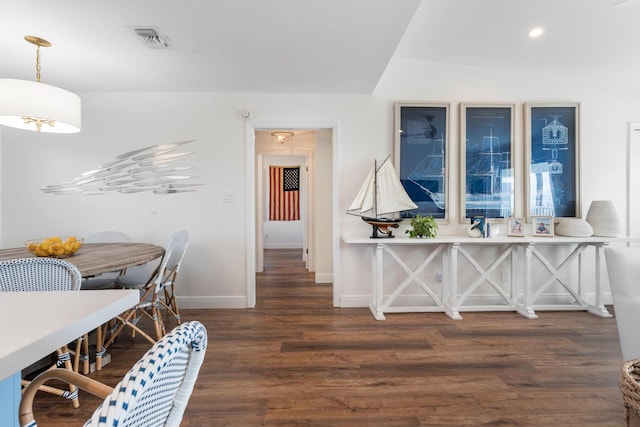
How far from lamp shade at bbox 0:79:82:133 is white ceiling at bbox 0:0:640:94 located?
0.43 meters

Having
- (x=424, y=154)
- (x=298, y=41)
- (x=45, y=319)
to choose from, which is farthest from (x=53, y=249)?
(x=424, y=154)

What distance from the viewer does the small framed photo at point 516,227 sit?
10.4ft

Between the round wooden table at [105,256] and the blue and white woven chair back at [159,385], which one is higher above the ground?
the blue and white woven chair back at [159,385]

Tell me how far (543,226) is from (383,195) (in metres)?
1.65

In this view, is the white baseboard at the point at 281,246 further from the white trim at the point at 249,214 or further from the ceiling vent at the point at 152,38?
the ceiling vent at the point at 152,38

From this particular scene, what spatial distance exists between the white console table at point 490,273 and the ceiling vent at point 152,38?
2.13 meters

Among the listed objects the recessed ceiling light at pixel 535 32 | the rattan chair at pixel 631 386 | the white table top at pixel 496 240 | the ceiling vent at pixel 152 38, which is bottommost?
the rattan chair at pixel 631 386

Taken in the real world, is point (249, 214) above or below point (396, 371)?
above

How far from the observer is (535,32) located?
2.58 m

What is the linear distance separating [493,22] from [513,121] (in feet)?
3.83

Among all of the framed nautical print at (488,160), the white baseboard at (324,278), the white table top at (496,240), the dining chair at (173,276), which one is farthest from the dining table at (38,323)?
the white baseboard at (324,278)

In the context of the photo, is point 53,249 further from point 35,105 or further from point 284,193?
point 284,193

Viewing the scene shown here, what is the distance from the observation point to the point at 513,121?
Answer: 329 centimetres

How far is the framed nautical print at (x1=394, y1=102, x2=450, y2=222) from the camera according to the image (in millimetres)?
3268
